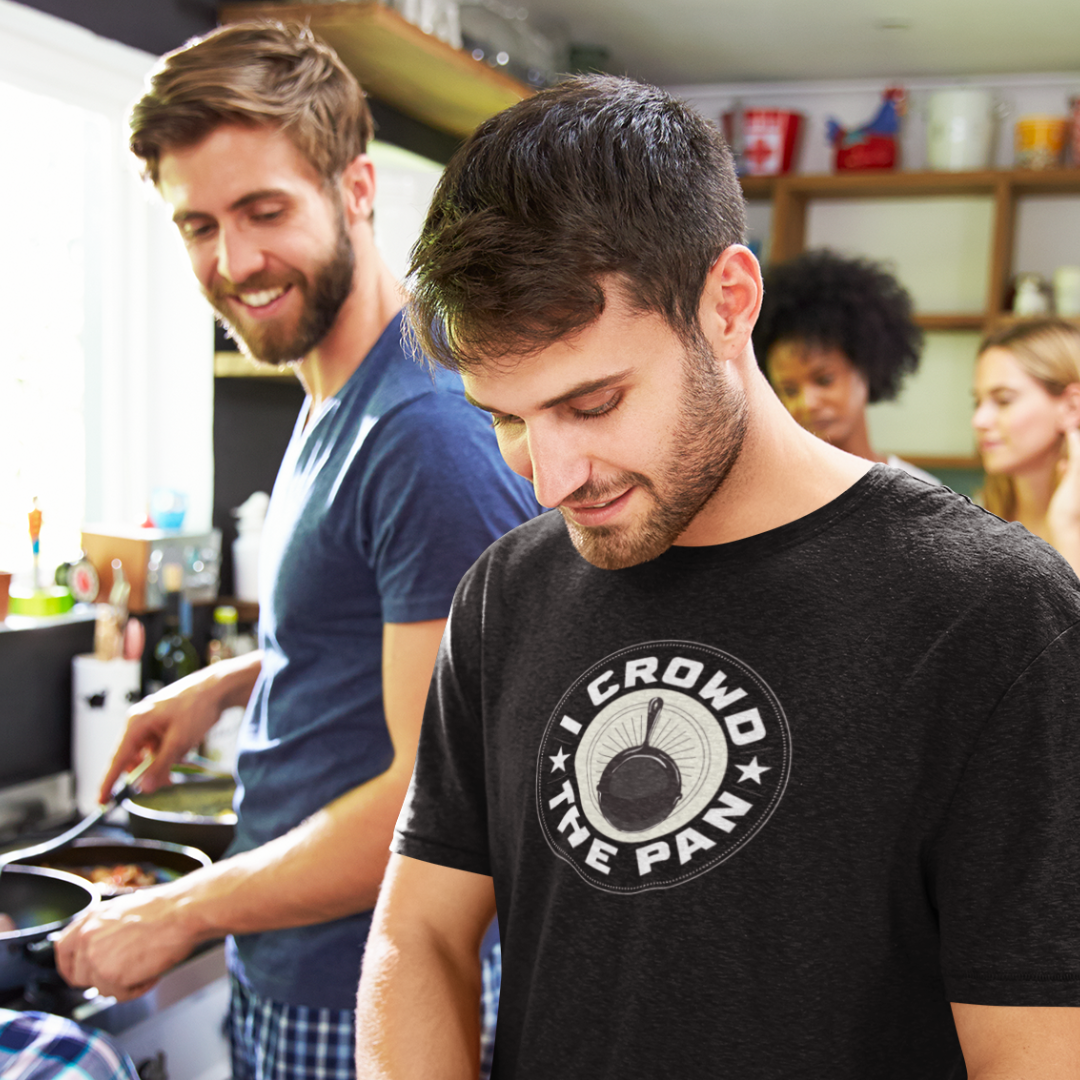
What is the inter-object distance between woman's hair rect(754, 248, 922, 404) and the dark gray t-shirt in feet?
5.63

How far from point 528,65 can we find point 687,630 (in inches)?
107

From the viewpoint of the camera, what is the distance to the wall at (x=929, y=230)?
4211mm

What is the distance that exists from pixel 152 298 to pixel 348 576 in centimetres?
166

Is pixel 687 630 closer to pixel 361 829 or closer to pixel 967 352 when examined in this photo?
pixel 361 829

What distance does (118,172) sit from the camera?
2.47 meters

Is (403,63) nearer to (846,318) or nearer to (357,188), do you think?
(846,318)

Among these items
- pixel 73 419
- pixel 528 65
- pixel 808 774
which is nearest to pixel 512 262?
pixel 808 774

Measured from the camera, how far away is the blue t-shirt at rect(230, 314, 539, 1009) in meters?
1.10

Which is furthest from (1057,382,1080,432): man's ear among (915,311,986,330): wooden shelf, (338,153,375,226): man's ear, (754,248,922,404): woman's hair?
(338,153,375,226): man's ear

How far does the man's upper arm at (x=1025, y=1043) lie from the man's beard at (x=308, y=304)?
986mm

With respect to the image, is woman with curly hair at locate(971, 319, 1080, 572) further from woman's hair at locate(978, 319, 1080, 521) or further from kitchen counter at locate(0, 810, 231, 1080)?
kitchen counter at locate(0, 810, 231, 1080)

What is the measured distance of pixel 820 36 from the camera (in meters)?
3.74

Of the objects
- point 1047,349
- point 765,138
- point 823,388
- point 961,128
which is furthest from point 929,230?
point 823,388

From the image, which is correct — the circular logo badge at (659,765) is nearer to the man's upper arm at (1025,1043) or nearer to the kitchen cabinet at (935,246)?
the man's upper arm at (1025,1043)
